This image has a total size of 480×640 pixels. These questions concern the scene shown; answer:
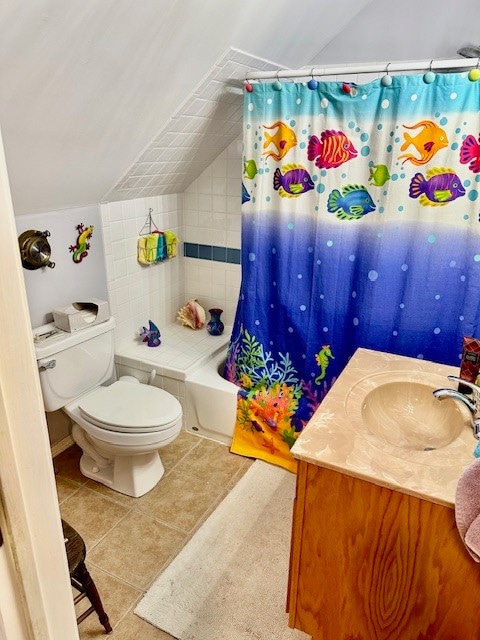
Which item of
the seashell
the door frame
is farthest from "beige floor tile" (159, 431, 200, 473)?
the door frame

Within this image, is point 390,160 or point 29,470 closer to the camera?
point 29,470

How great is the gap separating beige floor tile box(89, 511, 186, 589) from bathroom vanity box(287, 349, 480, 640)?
2.23 ft

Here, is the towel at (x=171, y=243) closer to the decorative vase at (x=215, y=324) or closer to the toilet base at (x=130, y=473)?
the decorative vase at (x=215, y=324)

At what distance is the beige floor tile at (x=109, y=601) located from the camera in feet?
5.39

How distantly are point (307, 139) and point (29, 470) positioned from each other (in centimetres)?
184

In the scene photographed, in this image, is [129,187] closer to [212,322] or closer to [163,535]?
[212,322]

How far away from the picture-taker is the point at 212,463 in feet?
8.14

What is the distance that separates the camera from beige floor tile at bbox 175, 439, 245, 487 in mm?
2391

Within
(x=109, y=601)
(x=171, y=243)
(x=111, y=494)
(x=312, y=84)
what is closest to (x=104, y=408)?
(x=111, y=494)

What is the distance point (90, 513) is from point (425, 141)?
216 centimetres

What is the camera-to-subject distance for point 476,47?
7.00 feet

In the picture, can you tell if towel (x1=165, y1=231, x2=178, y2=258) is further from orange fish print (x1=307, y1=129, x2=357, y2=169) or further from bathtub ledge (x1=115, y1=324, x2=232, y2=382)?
orange fish print (x1=307, y1=129, x2=357, y2=169)

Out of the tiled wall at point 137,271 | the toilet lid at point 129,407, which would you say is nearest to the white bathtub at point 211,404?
the toilet lid at point 129,407

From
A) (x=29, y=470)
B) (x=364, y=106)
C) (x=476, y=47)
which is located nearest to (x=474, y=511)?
(x=29, y=470)
